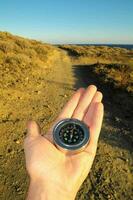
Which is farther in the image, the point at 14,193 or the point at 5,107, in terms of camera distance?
the point at 5,107

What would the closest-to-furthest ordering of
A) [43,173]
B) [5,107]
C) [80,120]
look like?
[43,173]
[80,120]
[5,107]

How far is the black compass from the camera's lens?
13.2ft

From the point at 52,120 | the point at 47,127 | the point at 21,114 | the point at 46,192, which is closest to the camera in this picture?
the point at 46,192

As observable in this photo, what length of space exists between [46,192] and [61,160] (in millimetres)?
595

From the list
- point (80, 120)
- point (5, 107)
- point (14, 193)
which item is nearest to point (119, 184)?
point (14, 193)

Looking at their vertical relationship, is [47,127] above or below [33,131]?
below

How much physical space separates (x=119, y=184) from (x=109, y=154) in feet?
4.77

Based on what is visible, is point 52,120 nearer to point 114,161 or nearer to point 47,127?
point 47,127

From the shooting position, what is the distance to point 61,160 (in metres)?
3.91

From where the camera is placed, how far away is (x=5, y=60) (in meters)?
21.2

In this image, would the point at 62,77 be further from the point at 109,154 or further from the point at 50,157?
the point at 50,157

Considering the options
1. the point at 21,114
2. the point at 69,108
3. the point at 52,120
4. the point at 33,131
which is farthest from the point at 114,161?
the point at 33,131

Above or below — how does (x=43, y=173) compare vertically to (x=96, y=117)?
below

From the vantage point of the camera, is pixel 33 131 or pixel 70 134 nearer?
pixel 33 131
